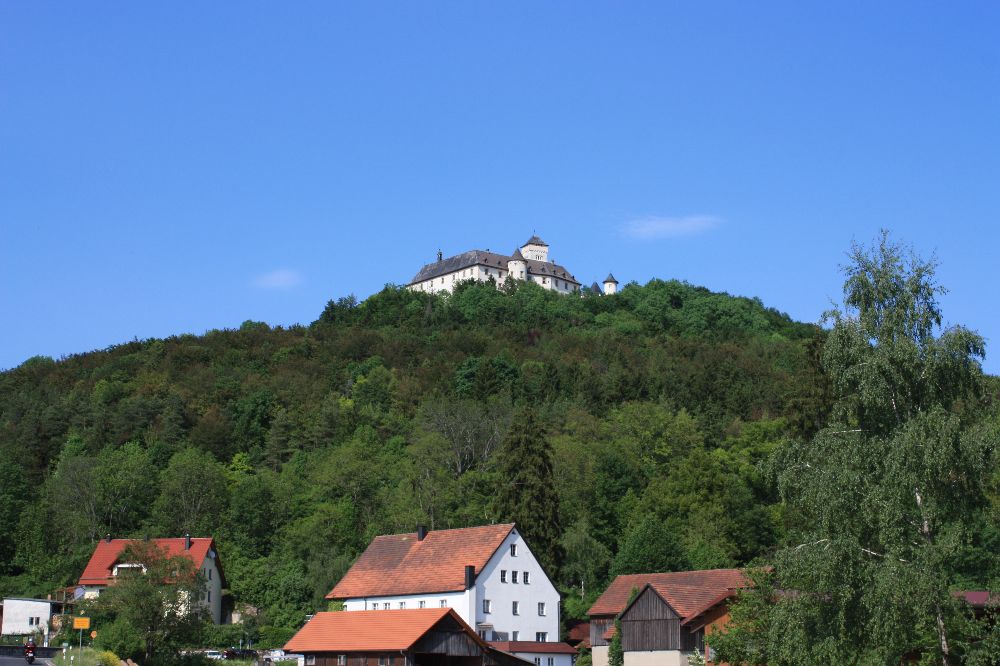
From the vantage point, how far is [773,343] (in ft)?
480

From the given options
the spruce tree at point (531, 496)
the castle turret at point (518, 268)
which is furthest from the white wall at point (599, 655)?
the castle turret at point (518, 268)

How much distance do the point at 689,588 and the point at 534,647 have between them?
9.49m

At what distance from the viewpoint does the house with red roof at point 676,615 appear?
50281mm

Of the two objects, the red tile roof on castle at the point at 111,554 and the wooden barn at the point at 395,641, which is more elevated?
the red tile roof on castle at the point at 111,554

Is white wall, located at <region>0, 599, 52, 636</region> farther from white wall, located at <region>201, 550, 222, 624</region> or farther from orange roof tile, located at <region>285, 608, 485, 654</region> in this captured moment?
orange roof tile, located at <region>285, 608, 485, 654</region>

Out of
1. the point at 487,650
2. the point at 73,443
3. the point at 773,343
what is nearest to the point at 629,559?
the point at 487,650

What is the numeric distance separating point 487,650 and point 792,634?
811 inches

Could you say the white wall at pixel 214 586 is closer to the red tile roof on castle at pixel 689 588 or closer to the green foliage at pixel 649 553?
the green foliage at pixel 649 553

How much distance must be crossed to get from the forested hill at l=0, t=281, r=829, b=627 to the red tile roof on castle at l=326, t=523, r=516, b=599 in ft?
26.4

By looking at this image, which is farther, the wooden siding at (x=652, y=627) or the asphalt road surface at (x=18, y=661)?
the wooden siding at (x=652, y=627)

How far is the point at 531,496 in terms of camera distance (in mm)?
67000

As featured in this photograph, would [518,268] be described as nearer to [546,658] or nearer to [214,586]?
[214,586]

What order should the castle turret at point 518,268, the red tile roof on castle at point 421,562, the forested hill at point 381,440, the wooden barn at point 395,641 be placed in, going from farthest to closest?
1. the castle turret at point 518,268
2. the forested hill at point 381,440
3. the red tile roof on castle at point 421,562
4. the wooden barn at point 395,641

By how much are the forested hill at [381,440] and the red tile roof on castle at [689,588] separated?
8179 millimetres
